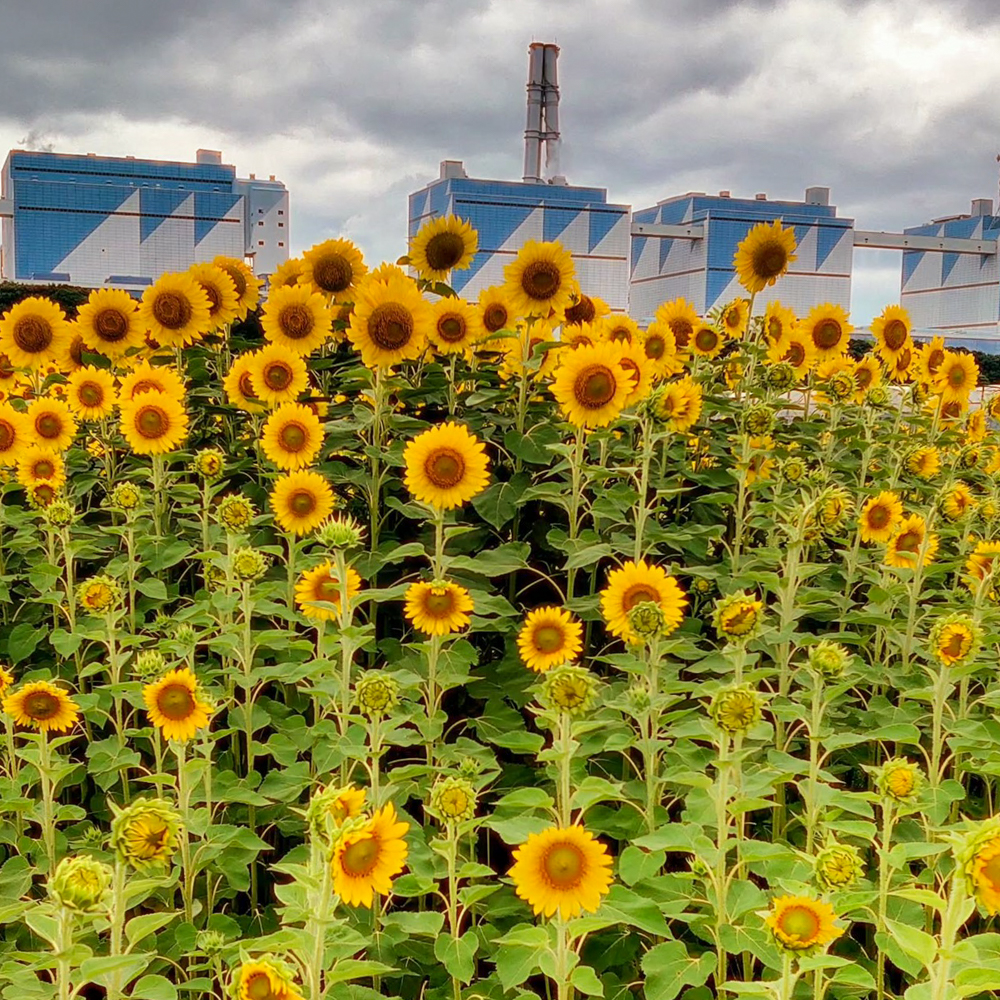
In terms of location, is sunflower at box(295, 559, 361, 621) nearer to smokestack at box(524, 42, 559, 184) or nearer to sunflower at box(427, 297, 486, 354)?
sunflower at box(427, 297, 486, 354)

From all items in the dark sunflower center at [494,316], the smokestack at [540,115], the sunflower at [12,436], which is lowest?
the sunflower at [12,436]

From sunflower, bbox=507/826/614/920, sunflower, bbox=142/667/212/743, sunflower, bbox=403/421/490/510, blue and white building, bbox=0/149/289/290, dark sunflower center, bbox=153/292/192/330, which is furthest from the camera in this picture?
blue and white building, bbox=0/149/289/290

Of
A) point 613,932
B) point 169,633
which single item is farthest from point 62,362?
point 613,932

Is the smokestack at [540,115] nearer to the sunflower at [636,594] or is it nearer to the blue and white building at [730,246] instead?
the blue and white building at [730,246]

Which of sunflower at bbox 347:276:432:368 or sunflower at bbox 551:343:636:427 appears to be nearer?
sunflower at bbox 551:343:636:427

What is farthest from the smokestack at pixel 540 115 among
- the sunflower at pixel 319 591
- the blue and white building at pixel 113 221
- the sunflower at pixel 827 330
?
the sunflower at pixel 319 591

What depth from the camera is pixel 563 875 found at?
3.77ft

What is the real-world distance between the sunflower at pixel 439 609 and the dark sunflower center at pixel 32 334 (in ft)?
5.63

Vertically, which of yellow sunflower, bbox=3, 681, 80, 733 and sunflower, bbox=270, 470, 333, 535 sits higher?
sunflower, bbox=270, 470, 333, 535

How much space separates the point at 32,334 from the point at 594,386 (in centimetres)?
176

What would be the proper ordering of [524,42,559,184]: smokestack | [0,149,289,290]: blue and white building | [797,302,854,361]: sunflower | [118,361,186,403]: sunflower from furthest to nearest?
[524,42,559,184]: smokestack < [0,149,289,290]: blue and white building < [797,302,854,361]: sunflower < [118,361,186,403]: sunflower

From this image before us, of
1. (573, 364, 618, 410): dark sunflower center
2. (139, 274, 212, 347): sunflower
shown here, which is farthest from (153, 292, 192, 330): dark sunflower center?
(573, 364, 618, 410): dark sunflower center

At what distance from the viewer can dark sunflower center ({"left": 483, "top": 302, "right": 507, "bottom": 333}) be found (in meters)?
2.46

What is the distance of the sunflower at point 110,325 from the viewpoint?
8.66ft
